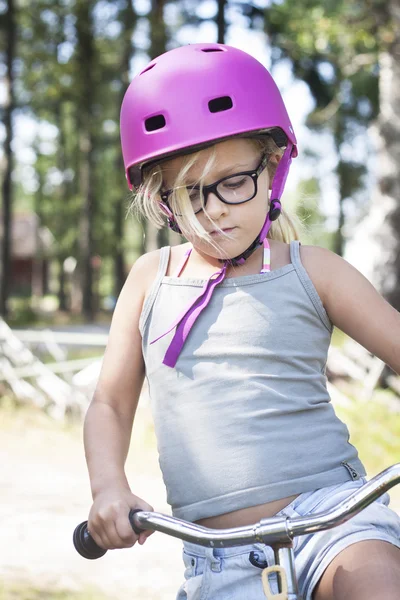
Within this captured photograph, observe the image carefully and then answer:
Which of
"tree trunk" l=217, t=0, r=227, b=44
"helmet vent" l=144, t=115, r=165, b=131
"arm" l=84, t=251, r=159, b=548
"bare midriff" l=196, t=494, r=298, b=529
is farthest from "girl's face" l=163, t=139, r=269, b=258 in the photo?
"tree trunk" l=217, t=0, r=227, b=44

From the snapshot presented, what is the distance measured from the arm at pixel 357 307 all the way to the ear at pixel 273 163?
1.22 ft

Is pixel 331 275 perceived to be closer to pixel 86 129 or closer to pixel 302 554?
pixel 302 554

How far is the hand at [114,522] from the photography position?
1.87m

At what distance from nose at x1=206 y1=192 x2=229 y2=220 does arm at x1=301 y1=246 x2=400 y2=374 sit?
28 cm

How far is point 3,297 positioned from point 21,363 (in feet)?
30.8

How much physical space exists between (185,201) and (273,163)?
406 millimetres

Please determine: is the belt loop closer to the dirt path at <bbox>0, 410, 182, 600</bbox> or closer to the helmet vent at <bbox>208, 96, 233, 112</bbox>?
the helmet vent at <bbox>208, 96, 233, 112</bbox>

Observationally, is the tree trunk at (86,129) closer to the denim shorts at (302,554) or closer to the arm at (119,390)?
the arm at (119,390)

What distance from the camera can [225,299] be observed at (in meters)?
2.20

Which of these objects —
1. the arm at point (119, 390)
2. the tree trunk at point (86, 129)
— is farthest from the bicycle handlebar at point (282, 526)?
the tree trunk at point (86, 129)

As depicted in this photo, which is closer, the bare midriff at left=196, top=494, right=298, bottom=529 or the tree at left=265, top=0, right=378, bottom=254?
the bare midriff at left=196, top=494, right=298, bottom=529

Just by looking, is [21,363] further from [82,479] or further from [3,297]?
[3,297]

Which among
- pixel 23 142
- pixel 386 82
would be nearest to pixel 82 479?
pixel 386 82

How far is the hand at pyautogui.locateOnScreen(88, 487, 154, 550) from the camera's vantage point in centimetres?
187
